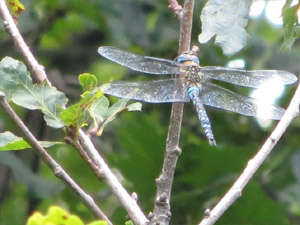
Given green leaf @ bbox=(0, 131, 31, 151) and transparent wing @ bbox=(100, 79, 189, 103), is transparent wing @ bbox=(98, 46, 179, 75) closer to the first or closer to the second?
transparent wing @ bbox=(100, 79, 189, 103)

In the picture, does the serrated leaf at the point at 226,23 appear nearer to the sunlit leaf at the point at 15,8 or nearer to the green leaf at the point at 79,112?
the green leaf at the point at 79,112

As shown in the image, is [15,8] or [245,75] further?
[245,75]

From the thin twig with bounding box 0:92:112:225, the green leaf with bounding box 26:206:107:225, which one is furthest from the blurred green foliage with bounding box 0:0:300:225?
the green leaf with bounding box 26:206:107:225

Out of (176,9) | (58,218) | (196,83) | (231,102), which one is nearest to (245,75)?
(231,102)

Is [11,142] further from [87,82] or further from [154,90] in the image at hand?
[154,90]

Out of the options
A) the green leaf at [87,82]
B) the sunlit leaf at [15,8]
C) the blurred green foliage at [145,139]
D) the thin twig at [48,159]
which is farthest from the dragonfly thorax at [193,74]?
the thin twig at [48,159]

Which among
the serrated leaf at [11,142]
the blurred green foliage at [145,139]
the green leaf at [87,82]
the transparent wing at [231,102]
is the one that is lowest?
the serrated leaf at [11,142]
